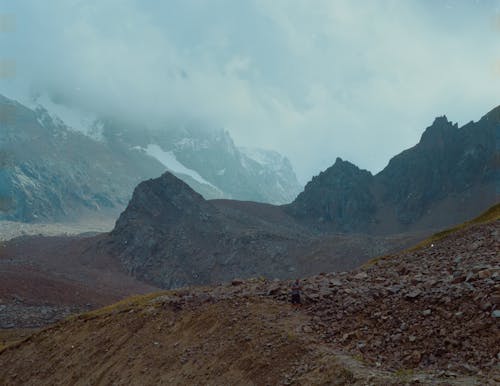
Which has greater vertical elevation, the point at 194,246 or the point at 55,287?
the point at 194,246

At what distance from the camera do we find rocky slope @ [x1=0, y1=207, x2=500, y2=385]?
52.5ft

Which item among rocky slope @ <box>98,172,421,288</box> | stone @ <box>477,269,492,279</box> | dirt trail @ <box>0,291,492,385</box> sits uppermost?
rocky slope @ <box>98,172,421,288</box>

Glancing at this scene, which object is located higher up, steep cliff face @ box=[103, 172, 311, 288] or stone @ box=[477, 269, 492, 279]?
steep cliff face @ box=[103, 172, 311, 288]

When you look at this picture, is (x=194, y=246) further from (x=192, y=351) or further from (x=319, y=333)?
(x=319, y=333)

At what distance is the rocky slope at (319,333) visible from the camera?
16016mm

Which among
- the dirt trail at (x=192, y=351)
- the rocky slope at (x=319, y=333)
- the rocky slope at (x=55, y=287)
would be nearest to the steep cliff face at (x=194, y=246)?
the rocky slope at (x=55, y=287)

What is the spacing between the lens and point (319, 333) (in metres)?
19.7

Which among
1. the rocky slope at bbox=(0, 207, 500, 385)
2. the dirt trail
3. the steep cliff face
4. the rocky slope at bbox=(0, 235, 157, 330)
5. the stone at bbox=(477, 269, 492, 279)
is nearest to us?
the rocky slope at bbox=(0, 207, 500, 385)

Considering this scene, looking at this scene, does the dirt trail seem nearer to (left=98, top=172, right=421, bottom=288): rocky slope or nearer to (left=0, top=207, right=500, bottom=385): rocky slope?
(left=0, top=207, right=500, bottom=385): rocky slope

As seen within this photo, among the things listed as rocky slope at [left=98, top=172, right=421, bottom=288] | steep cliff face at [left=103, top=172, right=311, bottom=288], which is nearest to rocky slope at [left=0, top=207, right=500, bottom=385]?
rocky slope at [left=98, top=172, right=421, bottom=288]

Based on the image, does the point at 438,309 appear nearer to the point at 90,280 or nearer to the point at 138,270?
the point at 90,280

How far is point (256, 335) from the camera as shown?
2098 cm

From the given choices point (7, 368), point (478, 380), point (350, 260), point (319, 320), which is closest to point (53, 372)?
point (7, 368)

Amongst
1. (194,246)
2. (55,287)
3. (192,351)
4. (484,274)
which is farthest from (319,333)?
(194,246)
